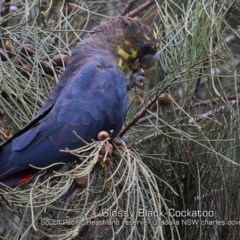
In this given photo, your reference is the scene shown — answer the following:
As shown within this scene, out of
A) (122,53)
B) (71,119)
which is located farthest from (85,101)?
(122,53)

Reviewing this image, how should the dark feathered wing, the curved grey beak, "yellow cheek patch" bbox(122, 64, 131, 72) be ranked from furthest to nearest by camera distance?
"yellow cheek patch" bbox(122, 64, 131, 72) → the curved grey beak → the dark feathered wing

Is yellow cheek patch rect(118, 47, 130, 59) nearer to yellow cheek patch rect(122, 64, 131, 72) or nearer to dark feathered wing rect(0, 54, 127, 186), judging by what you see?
yellow cheek patch rect(122, 64, 131, 72)

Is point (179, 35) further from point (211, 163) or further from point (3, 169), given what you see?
point (3, 169)

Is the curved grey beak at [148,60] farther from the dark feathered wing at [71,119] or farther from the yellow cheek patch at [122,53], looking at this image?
the dark feathered wing at [71,119]

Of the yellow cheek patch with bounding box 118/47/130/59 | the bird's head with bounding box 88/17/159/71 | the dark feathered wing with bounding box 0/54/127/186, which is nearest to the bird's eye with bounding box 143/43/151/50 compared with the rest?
the bird's head with bounding box 88/17/159/71

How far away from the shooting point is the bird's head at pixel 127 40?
260cm

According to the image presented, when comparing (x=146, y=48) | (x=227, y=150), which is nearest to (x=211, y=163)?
(x=227, y=150)

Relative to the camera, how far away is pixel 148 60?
260cm

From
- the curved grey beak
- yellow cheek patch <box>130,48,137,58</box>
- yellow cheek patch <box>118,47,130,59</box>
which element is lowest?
the curved grey beak

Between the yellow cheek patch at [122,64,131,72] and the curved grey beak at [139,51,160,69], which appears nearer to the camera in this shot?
the curved grey beak at [139,51,160,69]

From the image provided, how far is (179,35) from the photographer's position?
2465 millimetres

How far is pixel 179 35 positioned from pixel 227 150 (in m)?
0.59

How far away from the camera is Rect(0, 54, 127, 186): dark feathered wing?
87.2 inches

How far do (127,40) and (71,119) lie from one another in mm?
548
